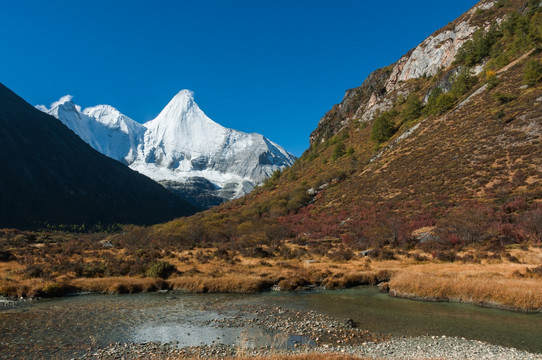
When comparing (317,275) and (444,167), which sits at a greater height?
(444,167)

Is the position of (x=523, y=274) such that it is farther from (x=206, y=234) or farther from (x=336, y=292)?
(x=206, y=234)

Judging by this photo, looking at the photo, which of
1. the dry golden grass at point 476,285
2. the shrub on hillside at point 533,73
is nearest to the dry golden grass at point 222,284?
the dry golden grass at point 476,285

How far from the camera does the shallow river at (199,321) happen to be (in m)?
15.3

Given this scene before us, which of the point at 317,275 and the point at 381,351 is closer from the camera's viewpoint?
the point at 381,351

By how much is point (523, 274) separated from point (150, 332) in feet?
→ 88.2

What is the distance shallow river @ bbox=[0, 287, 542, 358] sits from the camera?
15.3 m

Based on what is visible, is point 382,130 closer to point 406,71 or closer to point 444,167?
point 444,167

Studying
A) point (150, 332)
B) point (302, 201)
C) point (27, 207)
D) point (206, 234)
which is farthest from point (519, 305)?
point (27, 207)

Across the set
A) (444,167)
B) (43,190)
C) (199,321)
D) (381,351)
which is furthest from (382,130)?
(43,190)

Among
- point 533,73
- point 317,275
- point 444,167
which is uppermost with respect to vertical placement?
point 533,73

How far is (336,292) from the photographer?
26438 mm

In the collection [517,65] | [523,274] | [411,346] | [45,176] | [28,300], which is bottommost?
[28,300]

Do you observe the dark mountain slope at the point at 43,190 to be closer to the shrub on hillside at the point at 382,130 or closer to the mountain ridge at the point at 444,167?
the mountain ridge at the point at 444,167

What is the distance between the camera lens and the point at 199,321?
62.2 feet
